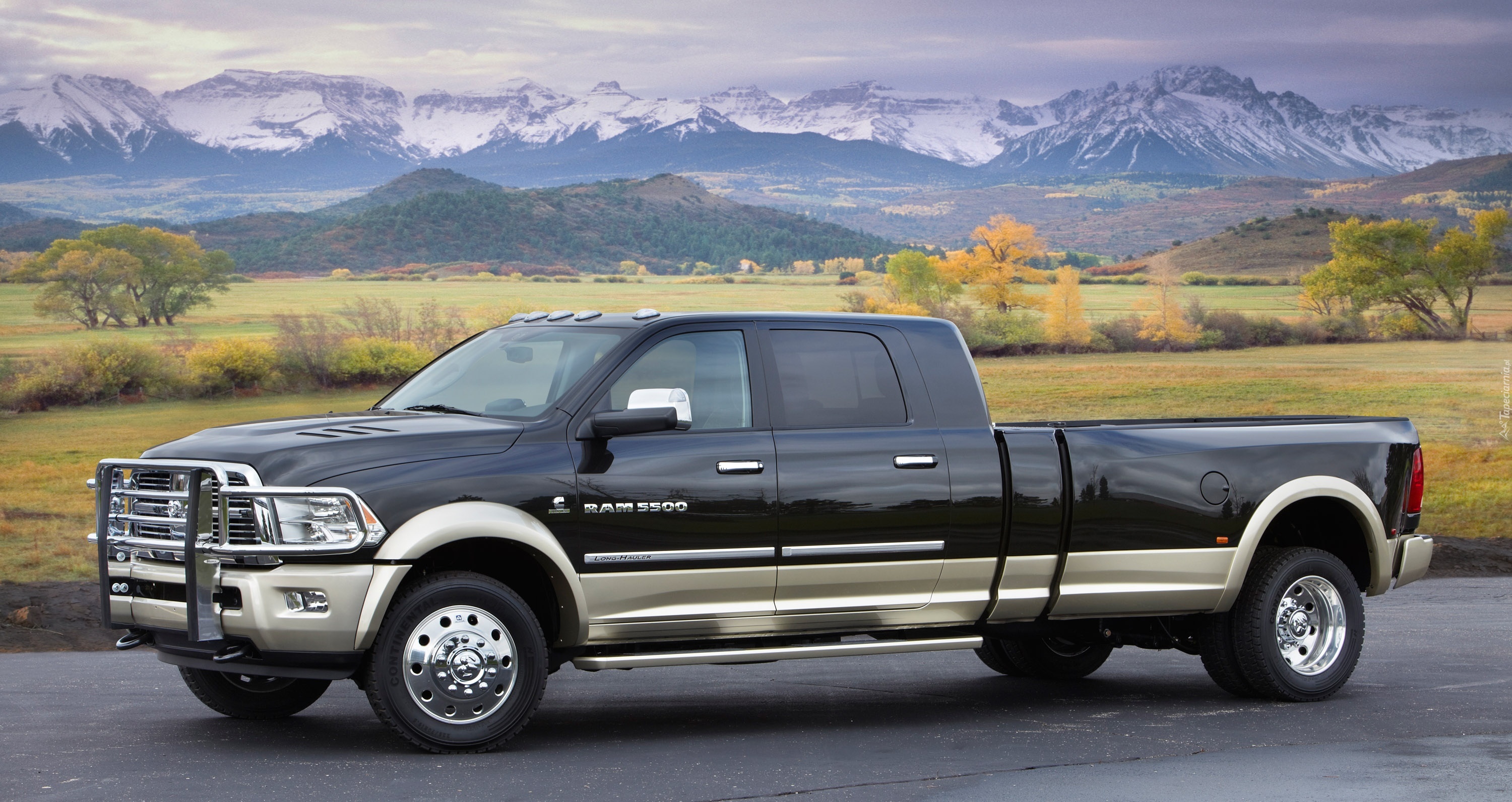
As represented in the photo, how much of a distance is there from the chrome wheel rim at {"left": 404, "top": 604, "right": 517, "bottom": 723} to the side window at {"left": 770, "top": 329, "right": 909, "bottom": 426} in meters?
1.71

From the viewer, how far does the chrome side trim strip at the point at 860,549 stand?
24.6 feet

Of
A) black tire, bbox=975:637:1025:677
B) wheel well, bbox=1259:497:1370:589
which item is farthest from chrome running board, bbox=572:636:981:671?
wheel well, bbox=1259:497:1370:589

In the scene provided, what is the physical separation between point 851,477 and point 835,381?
53cm

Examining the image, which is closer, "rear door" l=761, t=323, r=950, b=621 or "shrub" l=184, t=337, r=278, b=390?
"rear door" l=761, t=323, r=950, b=621

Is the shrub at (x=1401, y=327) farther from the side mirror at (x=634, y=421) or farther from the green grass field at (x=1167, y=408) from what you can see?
the side mirror at (x=634, y=421)

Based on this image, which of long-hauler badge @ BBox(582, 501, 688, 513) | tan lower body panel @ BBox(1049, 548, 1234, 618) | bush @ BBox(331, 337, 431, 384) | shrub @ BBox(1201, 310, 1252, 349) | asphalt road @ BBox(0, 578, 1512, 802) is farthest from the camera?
shrub @ BBox(1201, 310, 1252, 349)

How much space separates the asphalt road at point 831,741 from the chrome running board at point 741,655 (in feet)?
1.34

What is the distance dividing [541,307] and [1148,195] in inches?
649

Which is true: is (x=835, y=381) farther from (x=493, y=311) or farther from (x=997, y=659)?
(x=493, y=311)

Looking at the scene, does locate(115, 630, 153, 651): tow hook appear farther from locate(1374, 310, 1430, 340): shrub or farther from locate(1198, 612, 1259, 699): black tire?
locate(1374, 310, 1430, 340): shrub

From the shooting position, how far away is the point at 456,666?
690 centimetres

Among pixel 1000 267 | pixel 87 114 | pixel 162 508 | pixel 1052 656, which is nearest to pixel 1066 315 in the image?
pixel 1000 267

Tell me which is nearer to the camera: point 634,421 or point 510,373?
point 634,421

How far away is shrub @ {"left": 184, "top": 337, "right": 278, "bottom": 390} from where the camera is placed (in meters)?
24.3
